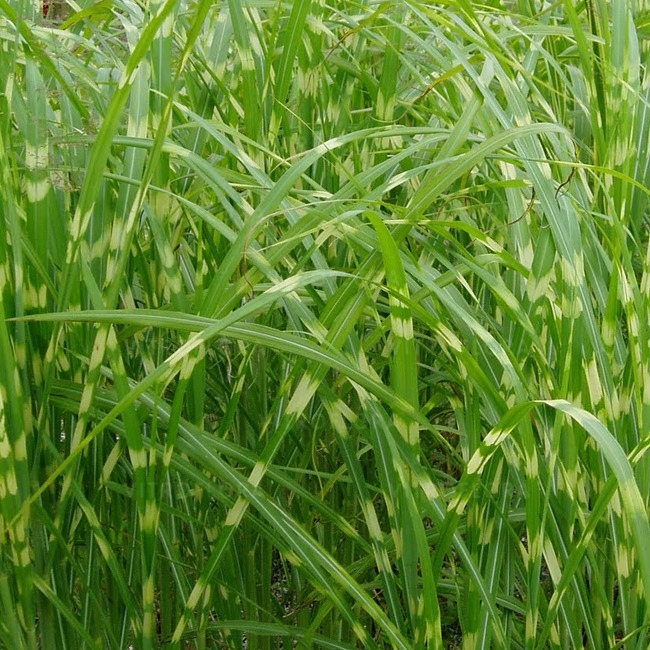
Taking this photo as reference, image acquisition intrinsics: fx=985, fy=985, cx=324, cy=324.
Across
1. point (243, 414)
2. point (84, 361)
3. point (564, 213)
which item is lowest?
point (243, 414)

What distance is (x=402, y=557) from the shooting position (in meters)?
0.82

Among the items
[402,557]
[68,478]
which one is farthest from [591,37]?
[68,478]

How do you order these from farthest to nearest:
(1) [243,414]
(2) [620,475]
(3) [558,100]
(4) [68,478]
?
(3) [558,100] → (1) [243,414] → (4) [68,478] → (2) [620,475]

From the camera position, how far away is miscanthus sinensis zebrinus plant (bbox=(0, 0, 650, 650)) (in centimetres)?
74

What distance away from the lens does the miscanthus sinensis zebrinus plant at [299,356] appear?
745mm

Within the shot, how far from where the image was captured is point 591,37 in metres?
1.05

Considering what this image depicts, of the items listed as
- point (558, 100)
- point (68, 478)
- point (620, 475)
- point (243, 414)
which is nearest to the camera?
point (620, 475)

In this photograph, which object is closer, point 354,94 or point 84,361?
point 84,361

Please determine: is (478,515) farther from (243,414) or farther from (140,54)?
(140,54)

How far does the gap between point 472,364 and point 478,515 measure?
167 millimetres

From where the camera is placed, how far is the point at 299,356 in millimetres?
818

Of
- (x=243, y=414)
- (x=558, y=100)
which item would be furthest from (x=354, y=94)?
(x=243, y=414)

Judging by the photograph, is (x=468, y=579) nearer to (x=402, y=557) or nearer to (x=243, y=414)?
(x=402, y=557)

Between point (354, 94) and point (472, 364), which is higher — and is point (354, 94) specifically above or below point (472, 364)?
above
